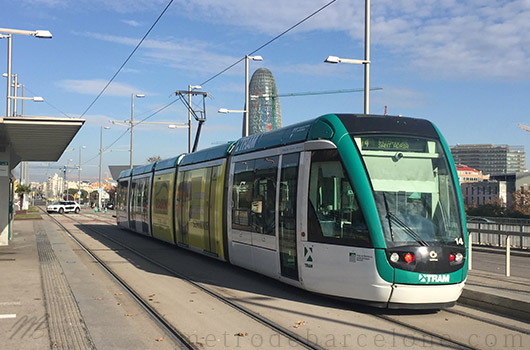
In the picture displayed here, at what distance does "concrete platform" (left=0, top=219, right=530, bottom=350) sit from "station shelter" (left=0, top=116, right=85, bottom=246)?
3.65m

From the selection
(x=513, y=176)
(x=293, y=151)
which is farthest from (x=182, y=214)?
(x=513, y=176)

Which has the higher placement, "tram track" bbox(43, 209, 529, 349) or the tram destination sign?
the tram destination sign

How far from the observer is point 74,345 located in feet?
22.8

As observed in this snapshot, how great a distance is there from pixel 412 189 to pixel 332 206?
1240 mm

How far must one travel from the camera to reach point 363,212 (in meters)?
8.55

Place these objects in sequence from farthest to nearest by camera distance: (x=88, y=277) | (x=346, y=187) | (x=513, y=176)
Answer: (x=513, y=176), (x=88, y=277), (x=346, y=187)

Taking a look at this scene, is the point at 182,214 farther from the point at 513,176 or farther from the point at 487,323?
the point at 513,176

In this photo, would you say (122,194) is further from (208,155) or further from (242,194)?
(242,194)

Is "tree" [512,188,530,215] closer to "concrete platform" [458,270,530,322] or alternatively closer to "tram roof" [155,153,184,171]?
"tram roof" [155,153,184,171]

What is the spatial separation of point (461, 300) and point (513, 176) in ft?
487

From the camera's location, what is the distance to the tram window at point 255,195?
36.1 feet

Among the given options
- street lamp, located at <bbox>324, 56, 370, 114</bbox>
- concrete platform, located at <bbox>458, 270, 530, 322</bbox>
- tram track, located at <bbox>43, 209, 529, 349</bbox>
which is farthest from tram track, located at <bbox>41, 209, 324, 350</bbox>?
street lamp, located at <bbox>324, 56, 370, 114</bbox>

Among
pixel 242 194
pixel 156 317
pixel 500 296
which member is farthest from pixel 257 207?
pixel 500 296

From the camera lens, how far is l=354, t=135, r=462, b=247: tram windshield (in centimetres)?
855
